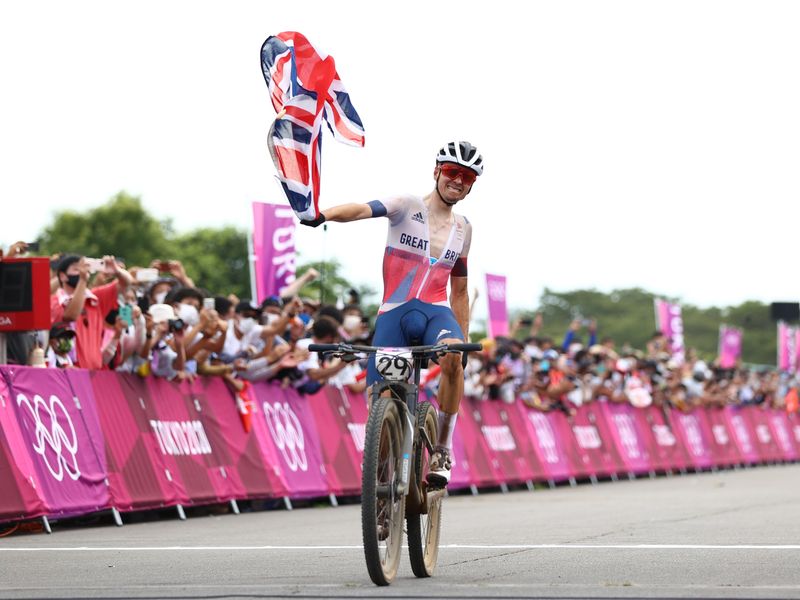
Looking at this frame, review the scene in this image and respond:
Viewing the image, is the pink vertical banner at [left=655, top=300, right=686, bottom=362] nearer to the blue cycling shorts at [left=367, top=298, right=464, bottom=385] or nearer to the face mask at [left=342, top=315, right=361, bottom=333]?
the face mask at [left=342, top=315, right=361, bottom=333]

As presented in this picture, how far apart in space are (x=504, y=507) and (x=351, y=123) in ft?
32.9

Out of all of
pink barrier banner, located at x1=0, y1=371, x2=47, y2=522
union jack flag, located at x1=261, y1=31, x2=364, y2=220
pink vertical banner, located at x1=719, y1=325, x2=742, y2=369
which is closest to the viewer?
union jack flag, located at x1=261, y1=31, x2=364, y2=220

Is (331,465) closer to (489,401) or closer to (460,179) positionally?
(489,401)

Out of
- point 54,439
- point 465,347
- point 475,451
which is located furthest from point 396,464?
point 475,451

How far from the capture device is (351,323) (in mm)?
21359

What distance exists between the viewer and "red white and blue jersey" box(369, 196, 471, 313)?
961 cm

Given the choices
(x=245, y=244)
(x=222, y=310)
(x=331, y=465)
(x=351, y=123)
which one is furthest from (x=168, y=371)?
(x=245, y=244)

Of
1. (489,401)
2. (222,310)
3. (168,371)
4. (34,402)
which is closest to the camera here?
(34,402)

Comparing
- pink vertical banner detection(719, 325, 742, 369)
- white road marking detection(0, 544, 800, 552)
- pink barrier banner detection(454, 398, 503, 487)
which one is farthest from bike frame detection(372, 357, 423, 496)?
pink vertical banner detection(719, 325, 742, 369)

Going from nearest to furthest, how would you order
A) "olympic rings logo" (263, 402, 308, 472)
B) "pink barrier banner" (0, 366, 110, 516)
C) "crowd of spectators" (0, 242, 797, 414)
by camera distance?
"pink barrier banner" (0, 366, 110, 516) → "crowd of spectators" (0, 242, 797, 414) → "olympic rings logo" (263, 402, 308, 472)

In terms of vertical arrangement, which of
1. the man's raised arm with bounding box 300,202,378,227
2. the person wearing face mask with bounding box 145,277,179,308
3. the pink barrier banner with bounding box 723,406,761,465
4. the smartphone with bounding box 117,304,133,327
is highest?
the man's raised arm with bounding box 300,202,378,227

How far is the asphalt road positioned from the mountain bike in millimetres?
195

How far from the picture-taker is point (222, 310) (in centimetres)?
1847

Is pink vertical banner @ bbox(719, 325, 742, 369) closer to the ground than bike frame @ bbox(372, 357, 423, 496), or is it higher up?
closer to the ground
